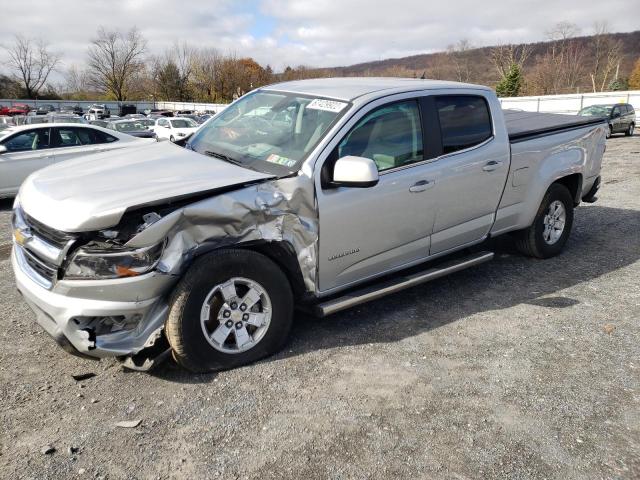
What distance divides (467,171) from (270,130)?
5.64ft

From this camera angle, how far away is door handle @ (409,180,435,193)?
4.01 meters

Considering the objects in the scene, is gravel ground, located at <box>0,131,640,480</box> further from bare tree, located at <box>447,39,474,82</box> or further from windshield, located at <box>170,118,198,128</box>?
bare tree, located at <box>447,39,474,82</box>

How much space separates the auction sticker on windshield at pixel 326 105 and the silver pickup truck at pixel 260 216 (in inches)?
0.9

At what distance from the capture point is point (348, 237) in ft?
12.2

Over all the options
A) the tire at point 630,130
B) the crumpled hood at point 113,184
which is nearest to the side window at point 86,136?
the crumpled hood at point 113,184

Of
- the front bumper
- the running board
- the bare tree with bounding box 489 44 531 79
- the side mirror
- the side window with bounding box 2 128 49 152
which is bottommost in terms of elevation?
the running board

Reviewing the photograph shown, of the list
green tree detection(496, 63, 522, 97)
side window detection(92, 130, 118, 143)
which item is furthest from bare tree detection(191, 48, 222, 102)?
side window detection(92, 130, 118, 143)

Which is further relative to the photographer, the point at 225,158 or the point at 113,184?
the point at 225,158

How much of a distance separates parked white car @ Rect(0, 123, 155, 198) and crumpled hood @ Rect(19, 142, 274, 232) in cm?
580

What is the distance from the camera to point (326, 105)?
12.9ft

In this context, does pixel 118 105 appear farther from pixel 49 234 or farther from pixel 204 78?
pixel 49 234

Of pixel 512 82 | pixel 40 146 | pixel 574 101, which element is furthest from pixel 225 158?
pixel 512 82

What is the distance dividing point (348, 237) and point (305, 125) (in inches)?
36.2

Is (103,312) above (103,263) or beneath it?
beneath
